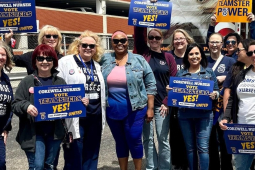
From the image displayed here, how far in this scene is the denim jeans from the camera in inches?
194

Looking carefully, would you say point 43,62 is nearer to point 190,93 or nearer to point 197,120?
point 190,93

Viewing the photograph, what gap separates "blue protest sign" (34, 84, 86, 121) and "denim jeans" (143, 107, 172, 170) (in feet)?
4.06

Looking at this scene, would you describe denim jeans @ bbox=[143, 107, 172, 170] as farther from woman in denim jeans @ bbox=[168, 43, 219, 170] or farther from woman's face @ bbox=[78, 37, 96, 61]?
woman's face @ bbox=[78, 37, 96, 61]

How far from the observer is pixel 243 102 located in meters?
3.89

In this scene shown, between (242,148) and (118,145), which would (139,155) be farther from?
(242,148)

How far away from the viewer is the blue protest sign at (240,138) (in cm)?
378

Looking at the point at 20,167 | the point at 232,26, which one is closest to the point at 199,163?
the point at 20,167

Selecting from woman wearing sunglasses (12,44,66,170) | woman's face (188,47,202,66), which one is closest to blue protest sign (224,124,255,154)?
woman's face (188,47,202,66)

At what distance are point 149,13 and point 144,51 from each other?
0.78m

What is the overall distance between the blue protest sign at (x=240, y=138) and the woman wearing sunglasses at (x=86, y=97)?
5.18 feet

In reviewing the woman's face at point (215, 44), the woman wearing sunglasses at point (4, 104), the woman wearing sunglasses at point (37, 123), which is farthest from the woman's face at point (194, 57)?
the woman wearing sunglasses at point (4, 104)

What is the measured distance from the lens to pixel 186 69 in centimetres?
463

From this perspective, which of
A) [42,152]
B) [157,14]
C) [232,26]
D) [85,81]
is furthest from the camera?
[232,26]

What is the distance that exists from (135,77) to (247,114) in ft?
4.79
